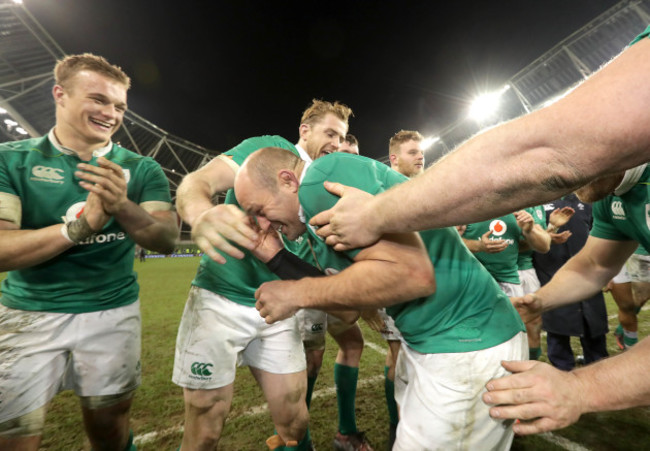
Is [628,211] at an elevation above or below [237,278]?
above

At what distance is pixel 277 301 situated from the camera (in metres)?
1.39

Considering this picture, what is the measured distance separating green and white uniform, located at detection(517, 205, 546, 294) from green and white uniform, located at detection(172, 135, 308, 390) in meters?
4.08

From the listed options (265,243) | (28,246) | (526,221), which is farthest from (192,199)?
(526,221)

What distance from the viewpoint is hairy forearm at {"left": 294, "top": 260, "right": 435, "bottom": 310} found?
119 cm

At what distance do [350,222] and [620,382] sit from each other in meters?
1.00

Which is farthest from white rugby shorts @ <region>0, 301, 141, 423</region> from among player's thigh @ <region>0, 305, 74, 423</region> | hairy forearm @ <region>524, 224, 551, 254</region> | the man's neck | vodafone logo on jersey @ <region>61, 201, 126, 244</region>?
hairy forearm @ <region>524, 224, 551, 254</region>

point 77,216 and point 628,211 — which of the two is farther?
point 77,216

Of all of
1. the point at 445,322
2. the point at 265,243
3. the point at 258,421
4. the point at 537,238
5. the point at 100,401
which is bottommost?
the point at 258,421

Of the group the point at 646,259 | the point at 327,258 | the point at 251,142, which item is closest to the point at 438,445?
the point at 327,258

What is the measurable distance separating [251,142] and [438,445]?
2.45 m

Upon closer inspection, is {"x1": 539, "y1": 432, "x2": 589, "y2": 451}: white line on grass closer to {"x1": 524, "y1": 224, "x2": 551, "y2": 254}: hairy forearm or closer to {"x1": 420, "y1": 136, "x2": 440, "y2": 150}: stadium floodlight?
{"x1": 524, "y1": 224, "x2": 551, "y2": 254}: hairy forearm

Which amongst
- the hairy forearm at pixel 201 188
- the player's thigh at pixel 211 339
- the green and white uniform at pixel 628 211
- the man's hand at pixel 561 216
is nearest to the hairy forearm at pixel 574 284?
the green and white uniform at pixel 628 211

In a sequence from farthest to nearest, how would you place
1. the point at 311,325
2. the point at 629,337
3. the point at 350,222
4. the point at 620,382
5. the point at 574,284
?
the point at 629,337
the point at 311,325
the point at 574,284
the point at 350,222
the point at 620,382

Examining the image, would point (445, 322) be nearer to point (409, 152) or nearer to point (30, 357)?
point (30, 357)
